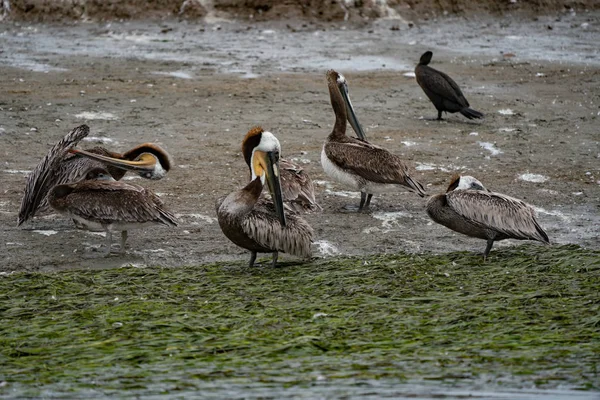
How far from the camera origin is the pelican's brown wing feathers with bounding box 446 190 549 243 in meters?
7.07

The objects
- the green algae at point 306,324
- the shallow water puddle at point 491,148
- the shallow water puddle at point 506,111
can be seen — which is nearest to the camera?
the green algae at point 306,324

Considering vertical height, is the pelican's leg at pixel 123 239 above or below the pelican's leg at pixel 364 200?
below

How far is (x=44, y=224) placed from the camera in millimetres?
8141

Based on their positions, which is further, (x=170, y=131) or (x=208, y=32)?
(x=208, y=32)

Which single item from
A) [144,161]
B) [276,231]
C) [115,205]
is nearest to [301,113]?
[144,161]

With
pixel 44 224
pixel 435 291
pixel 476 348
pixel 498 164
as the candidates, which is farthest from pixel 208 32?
pixel 476 348

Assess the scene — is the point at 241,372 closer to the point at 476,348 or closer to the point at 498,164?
the point at 476,348

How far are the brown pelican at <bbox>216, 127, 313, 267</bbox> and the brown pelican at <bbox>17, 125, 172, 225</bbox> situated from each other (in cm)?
143

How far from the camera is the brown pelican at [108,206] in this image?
7.37m

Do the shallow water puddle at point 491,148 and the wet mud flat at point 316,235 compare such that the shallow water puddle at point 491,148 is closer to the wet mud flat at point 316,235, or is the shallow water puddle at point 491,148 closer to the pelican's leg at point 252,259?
the wet mud flat at point 316,235

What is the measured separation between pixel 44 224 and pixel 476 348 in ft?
12.9

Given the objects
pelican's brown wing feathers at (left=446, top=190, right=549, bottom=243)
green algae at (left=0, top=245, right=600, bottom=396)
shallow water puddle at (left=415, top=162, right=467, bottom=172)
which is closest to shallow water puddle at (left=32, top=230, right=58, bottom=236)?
green algae at (left=0, top=245, right=600, bottom=396)

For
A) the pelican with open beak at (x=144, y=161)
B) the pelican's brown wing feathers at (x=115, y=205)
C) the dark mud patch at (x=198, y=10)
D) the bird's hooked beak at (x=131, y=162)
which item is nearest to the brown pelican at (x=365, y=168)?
the pelican with open beak at (x=144, y=161)

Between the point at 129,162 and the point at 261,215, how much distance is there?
1.70 meters
